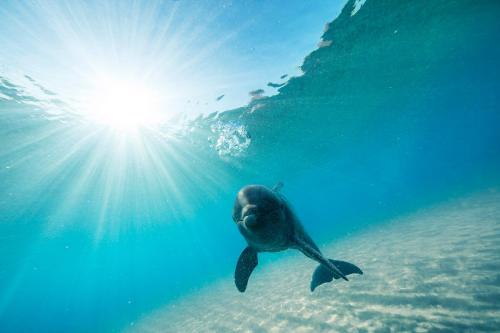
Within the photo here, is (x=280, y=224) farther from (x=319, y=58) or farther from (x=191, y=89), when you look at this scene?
(x=319, y=58)

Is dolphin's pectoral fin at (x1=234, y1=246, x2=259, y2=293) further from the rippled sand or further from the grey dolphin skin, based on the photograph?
the rippled sand

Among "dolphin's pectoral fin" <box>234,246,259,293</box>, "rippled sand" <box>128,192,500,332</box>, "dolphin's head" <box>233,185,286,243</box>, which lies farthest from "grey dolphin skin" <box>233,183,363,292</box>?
"rippled sand" <box>128,192,500,332</box>

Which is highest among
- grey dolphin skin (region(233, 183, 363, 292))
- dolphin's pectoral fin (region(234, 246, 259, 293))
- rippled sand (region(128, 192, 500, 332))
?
grey dolphin skin (region(233, 183, 363, 292))

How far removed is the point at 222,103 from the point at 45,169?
51.9 feet

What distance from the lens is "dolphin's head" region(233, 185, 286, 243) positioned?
10.3 feet

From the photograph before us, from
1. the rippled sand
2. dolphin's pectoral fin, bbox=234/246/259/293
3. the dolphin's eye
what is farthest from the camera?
the rippled sand

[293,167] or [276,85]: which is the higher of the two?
[276,85]

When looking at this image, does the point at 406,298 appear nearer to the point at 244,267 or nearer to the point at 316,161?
the point at 244,267

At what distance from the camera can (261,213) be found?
3.18 metres

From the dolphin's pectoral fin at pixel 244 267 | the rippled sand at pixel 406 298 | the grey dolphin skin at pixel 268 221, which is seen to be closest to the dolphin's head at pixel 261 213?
the grey dolphin skin at pixel 268 221

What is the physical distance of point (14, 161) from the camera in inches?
790

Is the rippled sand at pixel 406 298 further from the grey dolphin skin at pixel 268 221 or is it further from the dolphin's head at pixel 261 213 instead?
the dolphin's head at pixel 261 213

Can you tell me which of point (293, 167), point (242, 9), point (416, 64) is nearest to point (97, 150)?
point (242, 9)

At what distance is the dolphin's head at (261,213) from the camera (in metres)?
3.13
